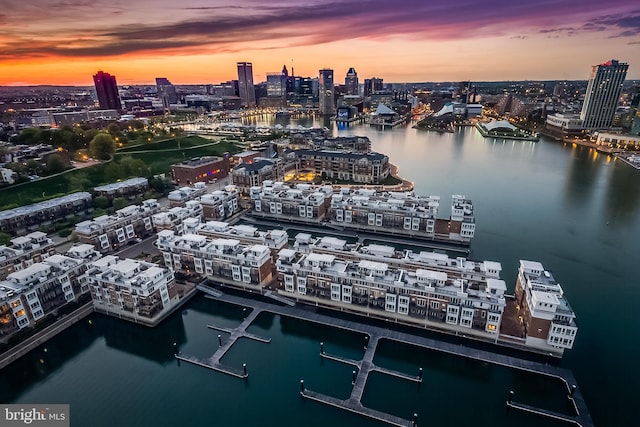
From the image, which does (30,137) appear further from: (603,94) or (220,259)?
(603,94)

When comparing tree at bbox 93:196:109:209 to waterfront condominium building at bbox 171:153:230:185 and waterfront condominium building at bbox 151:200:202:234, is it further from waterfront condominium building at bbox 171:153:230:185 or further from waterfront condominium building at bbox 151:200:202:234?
waterfront condominium building at bbox 171:153:230:185

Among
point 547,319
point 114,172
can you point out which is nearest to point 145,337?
point 547,319

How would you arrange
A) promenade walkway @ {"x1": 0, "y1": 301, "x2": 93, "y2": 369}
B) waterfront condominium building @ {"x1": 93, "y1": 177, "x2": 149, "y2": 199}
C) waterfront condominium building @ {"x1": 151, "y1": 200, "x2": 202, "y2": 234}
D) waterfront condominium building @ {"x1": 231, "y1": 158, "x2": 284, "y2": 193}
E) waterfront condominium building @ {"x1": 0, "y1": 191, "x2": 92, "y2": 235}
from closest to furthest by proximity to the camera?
promenade walkway @ {"x1": 0, "y1": 301, "x2": 93, "y2": 369}
waterfront condominium building @ {"x1": 151, "y1": 200, "x2": 202, "y2": 234}
waterfront condominium building @ {"x1": 0, "y1": 191, "x2": 92, "y2": 235}
waterfront condominium building @ {"x1": 93, "y1": 177, "x2": 149, "y2": 199}
waterfront condominium building @ {"x1": 231, "y1": 158, "x2": 284, "y2": 193}

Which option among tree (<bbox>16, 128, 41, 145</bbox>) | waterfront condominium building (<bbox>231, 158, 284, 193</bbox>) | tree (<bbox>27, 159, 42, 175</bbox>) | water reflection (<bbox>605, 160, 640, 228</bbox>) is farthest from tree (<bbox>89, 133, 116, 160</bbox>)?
water reflection (<bbox>605, 160, 640, 228</bbox>)

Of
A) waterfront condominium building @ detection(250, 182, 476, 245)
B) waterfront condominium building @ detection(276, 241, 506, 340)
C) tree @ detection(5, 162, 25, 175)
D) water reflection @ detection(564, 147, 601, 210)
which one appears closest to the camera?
waterfront condominium building @ detection(276, 241, 506, 340)

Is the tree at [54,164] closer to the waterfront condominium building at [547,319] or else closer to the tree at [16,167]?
the tree at [16,167]

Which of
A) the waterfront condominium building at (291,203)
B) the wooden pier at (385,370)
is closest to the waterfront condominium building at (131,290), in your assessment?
the wooden pier at (385,370)
